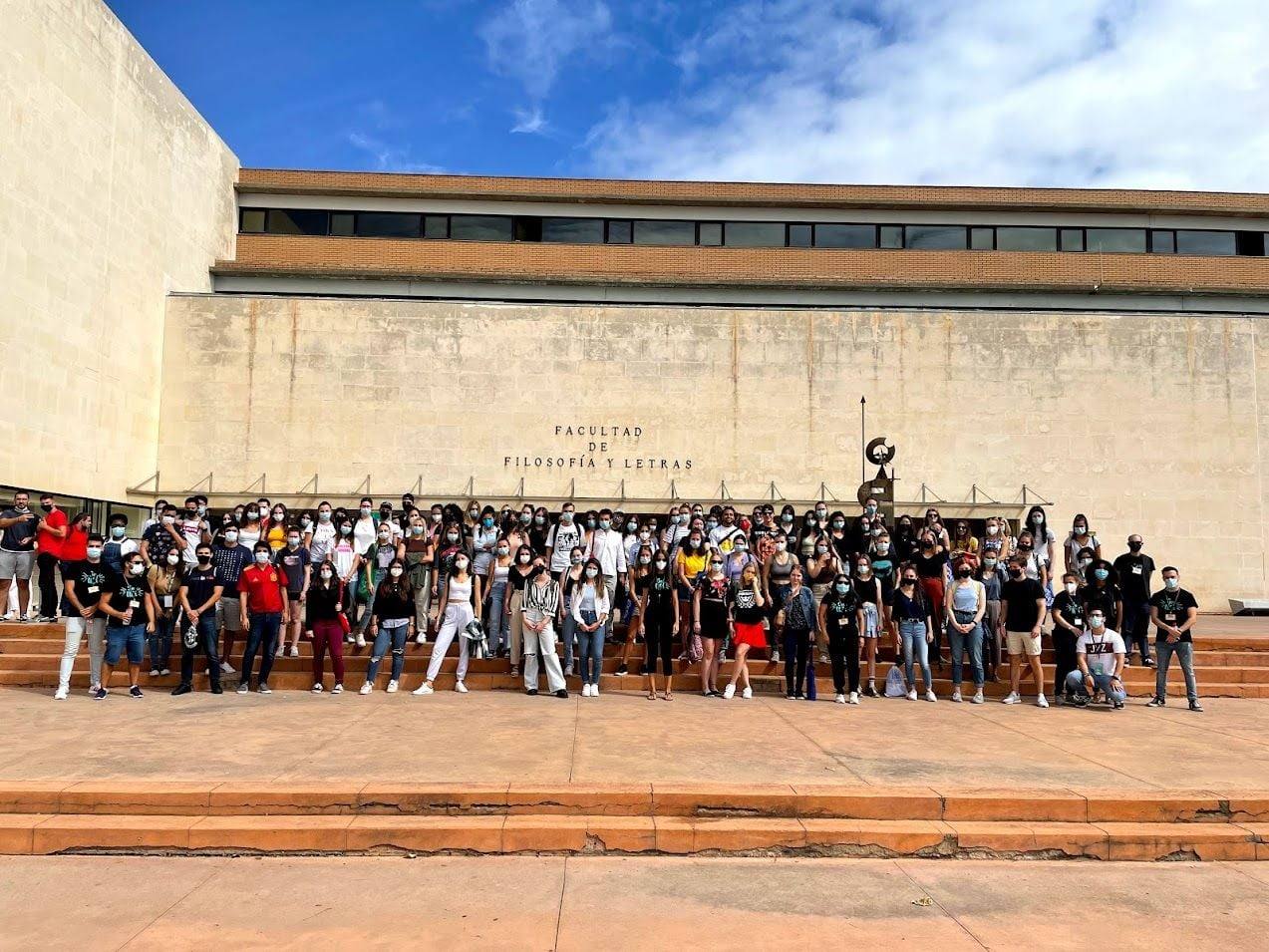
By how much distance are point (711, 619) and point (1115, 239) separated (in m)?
23.1

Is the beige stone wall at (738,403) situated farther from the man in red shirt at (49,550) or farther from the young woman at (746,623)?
the young woman at (746,623)

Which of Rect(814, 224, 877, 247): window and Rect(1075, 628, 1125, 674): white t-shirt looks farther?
Rect(814, 224, 877, 247): window

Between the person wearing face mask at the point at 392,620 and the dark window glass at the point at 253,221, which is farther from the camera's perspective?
the dark window glass at the point at 253,221

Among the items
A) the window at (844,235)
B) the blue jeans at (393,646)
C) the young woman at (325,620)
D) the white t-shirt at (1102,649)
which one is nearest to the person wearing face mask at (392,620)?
the blue jeans at (393,646)

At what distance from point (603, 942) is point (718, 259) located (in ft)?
79.2

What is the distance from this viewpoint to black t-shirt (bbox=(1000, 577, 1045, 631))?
11.5m

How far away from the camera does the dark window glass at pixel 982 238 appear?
90.0 feet

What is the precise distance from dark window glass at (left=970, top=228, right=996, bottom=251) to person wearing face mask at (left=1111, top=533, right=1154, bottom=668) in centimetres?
1664

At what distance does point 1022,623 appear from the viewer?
11.6m

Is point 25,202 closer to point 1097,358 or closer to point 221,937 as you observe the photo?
point 221,937

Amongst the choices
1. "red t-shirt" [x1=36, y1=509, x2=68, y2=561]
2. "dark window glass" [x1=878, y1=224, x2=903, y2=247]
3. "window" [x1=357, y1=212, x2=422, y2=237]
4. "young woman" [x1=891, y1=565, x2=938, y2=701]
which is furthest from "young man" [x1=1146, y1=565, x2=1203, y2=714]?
"window" [x1=357, y1=212, x2=422, y2=237]

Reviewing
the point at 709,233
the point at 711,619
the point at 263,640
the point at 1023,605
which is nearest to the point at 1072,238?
the point at 709,233

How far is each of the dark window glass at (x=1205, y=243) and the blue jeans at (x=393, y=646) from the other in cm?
2692

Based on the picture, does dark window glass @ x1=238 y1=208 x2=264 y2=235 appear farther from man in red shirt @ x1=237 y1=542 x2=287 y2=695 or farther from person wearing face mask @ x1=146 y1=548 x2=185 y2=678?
man in red shirt @ x1=237 y1=542 x2=287 y2=695
